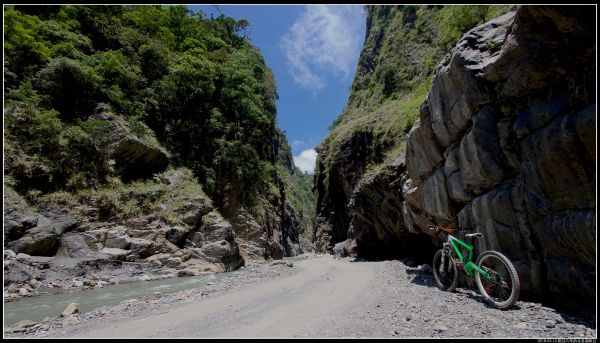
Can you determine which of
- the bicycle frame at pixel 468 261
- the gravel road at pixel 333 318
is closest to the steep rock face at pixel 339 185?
the bicycle frame at pixel 468 261

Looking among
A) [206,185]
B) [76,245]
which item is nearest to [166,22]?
[206,185]

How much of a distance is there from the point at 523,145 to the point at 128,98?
33784 millimetres

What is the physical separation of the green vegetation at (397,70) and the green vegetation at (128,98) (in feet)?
41.3

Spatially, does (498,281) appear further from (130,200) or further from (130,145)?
(130,145)

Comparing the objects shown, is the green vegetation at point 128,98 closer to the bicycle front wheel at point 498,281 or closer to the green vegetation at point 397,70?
the green vegetation at point 397,70

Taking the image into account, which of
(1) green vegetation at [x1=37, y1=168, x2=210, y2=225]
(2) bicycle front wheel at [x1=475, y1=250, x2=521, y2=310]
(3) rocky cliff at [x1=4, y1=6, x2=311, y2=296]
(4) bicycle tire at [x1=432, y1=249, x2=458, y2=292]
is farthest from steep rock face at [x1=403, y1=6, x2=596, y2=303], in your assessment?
(1) green vegetation at [x1=37, y1=168, x2=210, y2=225]

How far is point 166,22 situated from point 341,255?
35073 millimetres

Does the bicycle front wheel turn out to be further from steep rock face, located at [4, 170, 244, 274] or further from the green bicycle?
steep rock face, located at [4, 170, 244, 274]

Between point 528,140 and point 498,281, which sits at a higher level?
point 528,140

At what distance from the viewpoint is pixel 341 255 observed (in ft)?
Answer: 113

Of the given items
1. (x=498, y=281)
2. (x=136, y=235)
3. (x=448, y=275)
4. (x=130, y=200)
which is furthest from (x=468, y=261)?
(x=130, y=200)

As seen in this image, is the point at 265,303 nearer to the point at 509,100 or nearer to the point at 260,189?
the point at 509,100

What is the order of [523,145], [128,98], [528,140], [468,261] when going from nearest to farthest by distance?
[528,140], [523,145], [468,261], [128,98]

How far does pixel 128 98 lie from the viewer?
105 ft
